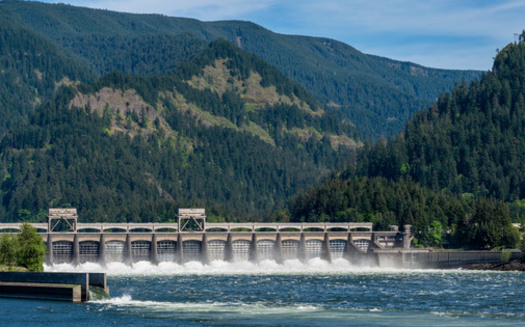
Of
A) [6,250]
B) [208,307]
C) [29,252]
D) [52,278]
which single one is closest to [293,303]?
[208,307]

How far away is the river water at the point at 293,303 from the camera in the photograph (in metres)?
101

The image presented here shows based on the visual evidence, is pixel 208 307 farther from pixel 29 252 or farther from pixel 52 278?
pixel 29 252

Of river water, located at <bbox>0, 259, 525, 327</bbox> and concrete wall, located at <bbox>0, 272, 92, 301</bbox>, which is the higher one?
concrete wall, located at <bbox>0, 272, 92, 301</bbox>

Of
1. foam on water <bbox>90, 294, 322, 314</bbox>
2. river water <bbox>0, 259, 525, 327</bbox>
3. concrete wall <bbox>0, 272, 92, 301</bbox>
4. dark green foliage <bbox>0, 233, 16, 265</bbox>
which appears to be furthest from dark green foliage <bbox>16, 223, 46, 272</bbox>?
foam on water <bbox>90, 294, 322, 314</bbox>

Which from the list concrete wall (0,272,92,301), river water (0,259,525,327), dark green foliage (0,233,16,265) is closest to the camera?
river water (0,259,525,327)

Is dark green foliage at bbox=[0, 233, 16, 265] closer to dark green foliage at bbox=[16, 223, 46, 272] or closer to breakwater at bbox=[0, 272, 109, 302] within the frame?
dark green foliage at bbox=[16, 223, 46, 272]

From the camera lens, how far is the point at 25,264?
14025cm

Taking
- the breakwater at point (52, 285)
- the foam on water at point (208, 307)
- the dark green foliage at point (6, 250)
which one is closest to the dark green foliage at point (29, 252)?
the dark green foliage at point (6, 250)

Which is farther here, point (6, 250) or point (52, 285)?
point (6, 250)

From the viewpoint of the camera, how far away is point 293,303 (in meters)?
124

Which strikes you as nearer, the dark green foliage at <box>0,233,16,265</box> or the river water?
the river water

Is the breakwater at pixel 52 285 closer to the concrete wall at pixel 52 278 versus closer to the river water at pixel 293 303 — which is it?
the concrete wall at pixel 52 278

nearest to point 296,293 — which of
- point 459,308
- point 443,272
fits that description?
point 459,308

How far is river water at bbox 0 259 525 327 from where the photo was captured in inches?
3969
